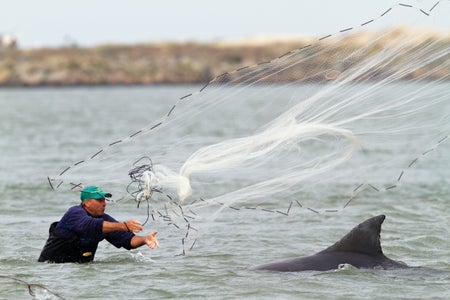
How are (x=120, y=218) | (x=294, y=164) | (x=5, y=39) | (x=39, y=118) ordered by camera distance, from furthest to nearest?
(x=5, y=39) < (x=39, y=118) < (x=120, y=218) < (x=294, y=164)

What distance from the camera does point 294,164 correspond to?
52.3ft

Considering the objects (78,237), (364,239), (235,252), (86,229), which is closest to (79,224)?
(86,229)

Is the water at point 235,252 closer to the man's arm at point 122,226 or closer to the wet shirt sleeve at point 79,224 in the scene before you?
the wet shirt sleeve at point 79,224

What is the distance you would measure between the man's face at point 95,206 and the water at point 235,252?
75 centimetres

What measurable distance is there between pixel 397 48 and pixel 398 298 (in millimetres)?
3312

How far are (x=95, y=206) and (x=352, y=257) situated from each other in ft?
11.3

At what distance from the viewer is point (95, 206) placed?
15539mm

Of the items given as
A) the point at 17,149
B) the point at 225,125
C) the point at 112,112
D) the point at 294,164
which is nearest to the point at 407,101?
the point at 294,164

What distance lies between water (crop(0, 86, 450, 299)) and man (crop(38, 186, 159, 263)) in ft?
0.61

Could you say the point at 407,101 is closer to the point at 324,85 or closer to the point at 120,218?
the point at 324,85

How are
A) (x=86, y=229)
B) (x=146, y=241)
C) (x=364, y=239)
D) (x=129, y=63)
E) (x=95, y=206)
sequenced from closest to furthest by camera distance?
(x=364, y=239), (x=146, y=241), (x=86, y=229), (x=95, y=206), (x=129, y=63)

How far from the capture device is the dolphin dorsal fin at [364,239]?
48.2 ft

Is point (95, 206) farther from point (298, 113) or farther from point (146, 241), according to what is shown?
point (298, 113)

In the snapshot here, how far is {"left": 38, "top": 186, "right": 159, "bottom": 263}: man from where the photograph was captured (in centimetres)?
1529
